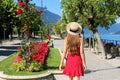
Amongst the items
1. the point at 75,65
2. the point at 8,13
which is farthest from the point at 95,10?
the point at 8,13

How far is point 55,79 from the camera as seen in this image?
14.6m

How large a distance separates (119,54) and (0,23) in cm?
2317

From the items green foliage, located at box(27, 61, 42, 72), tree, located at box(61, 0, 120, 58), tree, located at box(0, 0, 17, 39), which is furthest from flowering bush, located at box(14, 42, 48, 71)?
tree, located at box(0, 0, 17, 39)

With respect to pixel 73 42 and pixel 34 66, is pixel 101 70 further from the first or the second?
pixel 73 42

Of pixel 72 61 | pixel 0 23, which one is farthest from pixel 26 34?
pixel 0 23

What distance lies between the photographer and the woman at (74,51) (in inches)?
349

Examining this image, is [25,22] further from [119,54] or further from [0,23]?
[0,23]

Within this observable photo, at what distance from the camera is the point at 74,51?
9.03 m

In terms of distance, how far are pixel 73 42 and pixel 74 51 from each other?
0.29 m

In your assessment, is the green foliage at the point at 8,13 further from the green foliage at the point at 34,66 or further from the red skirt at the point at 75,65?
the red skirt at the point at 75,65

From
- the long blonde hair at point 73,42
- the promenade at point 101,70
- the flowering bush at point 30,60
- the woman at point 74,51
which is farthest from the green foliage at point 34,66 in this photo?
the long blonde hair at point 73,42

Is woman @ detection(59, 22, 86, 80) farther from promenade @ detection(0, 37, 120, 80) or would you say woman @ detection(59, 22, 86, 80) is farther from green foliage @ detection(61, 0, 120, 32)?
green foliage @ detection(61, 0, 120, 32)

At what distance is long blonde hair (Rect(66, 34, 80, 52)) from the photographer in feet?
29.0

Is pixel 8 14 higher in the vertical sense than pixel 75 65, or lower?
higher
